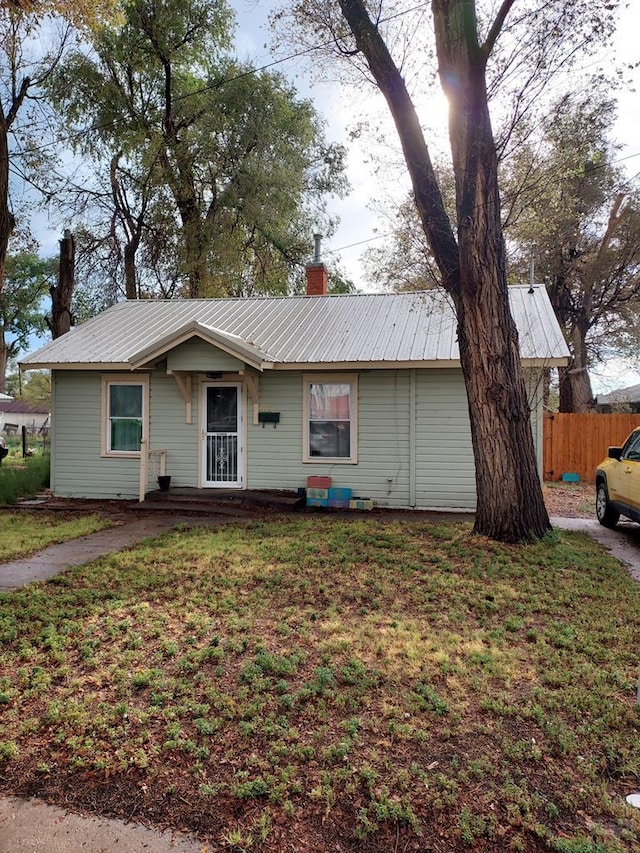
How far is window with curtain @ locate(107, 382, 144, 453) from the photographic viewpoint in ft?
34.7

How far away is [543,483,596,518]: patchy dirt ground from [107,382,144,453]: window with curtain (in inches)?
316

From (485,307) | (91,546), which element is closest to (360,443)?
(485,307)

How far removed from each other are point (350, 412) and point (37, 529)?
5443mm

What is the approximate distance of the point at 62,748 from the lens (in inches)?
108

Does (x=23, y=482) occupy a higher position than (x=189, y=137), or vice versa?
(x=189, y=137)

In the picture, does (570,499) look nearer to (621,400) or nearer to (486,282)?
(486,282)

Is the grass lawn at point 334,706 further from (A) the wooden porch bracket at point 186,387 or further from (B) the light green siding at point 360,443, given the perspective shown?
(A) the wooden porch bracket at point 186,387

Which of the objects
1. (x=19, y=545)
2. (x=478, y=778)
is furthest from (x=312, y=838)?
(x=19, y=545)

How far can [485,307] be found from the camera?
674cm

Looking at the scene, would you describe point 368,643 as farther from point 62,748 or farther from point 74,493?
point 74,493

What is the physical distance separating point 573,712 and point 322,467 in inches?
280

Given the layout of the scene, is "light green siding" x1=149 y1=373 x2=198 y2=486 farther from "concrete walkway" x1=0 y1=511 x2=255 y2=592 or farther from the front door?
"concrete walkway" x1=0 y1=511 x2=255 y2=592

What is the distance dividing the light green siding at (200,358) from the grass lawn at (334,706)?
468 cm

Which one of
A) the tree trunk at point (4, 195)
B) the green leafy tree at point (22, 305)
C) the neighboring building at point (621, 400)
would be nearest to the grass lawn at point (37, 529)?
the tree trunk at point (4, 195)
